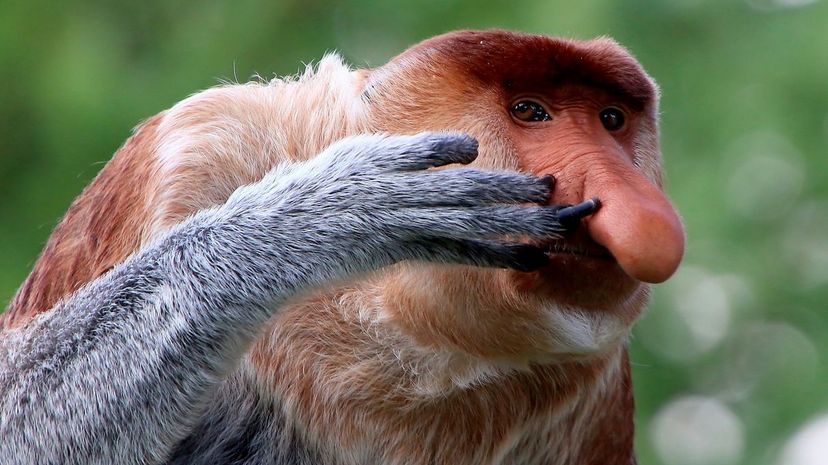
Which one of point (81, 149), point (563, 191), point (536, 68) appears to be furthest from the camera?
point (81, 149)

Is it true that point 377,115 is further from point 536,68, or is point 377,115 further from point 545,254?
point 545,254

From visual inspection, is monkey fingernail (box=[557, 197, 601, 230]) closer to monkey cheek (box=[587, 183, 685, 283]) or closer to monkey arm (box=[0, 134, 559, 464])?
monkey cheek (box=[587, 183, 685, 283])

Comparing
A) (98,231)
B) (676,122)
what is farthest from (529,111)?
(676,122)

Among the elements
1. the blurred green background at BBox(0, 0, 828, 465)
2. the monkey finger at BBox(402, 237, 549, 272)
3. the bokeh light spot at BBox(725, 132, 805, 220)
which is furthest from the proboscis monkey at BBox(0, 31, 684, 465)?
the bokeh light spot at BBox(725, 132, 805, 220)

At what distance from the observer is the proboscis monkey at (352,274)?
339 cm

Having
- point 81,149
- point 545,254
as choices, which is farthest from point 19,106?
point 545,254

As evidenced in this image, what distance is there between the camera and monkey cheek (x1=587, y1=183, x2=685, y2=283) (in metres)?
3.00

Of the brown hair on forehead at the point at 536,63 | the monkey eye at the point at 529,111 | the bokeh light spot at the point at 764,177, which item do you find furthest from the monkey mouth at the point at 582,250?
the bokeh light spot at the point at 764,177

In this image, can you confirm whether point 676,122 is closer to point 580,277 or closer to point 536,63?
point 536,63

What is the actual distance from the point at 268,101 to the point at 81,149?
144 inches

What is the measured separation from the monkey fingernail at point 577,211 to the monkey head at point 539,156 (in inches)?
0.7

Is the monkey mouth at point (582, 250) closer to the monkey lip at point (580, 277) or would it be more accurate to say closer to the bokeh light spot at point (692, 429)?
the monkey lip at point (580, 277)

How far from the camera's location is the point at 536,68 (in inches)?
145

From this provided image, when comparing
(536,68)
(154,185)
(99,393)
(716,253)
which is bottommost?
(716,253)
